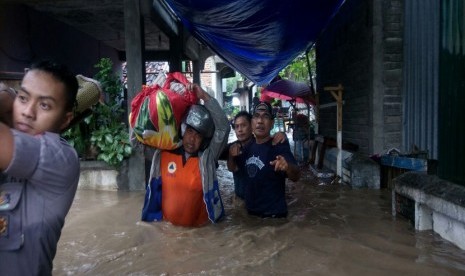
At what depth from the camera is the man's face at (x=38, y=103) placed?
1.28m

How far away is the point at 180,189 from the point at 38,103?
2647 mm

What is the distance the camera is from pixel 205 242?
12.2 ft

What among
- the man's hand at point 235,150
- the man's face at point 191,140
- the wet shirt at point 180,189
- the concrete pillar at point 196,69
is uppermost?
the concrete pillar at point 196,69

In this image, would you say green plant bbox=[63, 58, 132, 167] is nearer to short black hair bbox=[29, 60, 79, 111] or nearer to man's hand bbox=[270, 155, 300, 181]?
man's hand bbox=[270, 155, 300, 181]

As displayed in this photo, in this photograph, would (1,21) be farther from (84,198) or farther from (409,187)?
(409,187)

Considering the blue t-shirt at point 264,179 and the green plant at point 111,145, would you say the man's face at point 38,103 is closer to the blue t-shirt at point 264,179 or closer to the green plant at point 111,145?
the blue t-shirt at point 264,179

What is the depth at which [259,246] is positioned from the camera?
12.0 ft

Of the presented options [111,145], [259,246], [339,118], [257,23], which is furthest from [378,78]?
[111,145]

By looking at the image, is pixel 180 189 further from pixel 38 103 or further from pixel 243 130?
pixel 38 103

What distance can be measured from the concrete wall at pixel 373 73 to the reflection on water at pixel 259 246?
1.74 meters

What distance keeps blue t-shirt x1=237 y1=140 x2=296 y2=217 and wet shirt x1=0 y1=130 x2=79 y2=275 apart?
2934 millimetres

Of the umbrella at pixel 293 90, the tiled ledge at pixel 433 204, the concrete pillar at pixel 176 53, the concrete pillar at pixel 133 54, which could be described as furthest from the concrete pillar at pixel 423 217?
the umbrella at pixel 293 90

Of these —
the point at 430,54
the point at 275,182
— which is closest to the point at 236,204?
the point at 275,182

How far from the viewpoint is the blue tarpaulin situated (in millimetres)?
5422
